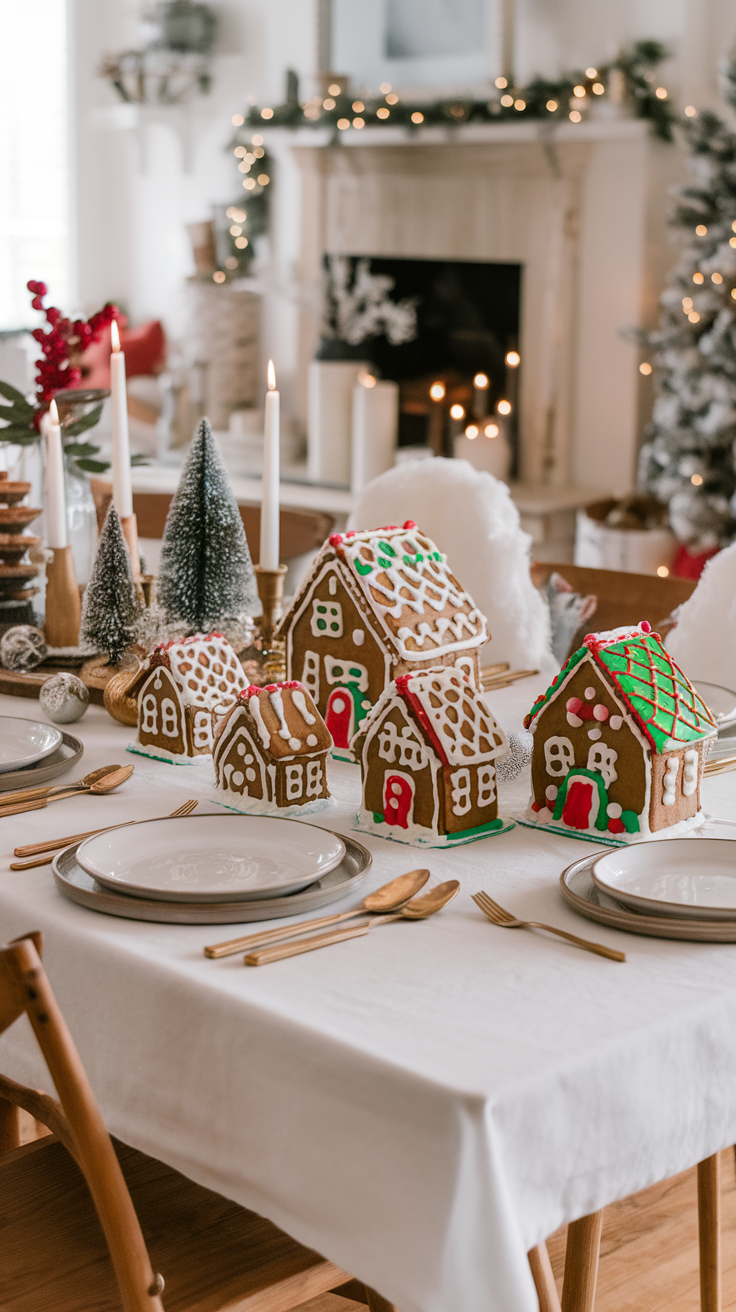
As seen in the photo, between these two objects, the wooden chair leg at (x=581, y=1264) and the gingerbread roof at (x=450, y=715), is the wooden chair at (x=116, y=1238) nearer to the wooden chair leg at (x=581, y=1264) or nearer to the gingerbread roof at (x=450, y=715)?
the wooden chair leg at (x=581, y=1264)

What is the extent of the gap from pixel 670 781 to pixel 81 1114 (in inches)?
21.0

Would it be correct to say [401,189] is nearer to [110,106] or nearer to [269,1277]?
[110,106]

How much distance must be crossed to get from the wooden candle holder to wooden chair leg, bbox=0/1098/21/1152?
1.71 ft

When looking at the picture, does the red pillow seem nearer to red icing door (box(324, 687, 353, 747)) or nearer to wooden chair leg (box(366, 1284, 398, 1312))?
red icing door (box(324, 687, 353, 747))

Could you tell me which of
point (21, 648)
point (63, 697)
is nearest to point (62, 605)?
point (21, 648)

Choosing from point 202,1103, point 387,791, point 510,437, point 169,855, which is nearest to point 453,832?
point 387,791

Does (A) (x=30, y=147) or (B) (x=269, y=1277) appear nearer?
(B) (x=269, y=1277)

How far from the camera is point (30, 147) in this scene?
668 centimetres

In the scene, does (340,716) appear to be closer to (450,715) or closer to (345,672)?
(345,672)

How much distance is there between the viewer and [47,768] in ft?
4.09

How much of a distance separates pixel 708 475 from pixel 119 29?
13.1ft

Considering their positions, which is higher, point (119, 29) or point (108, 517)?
point (119, 29)

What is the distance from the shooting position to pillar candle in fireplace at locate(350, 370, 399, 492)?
16.3 ft

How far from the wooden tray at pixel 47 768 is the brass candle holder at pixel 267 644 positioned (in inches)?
8.8
